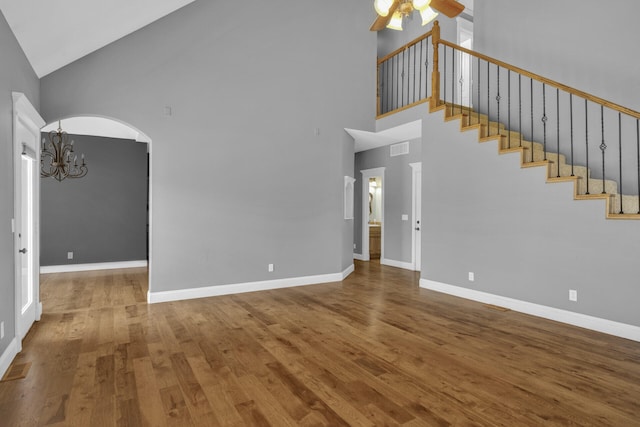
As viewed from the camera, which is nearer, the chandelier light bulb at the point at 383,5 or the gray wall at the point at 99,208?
the chandelier light bulb at the point at 383,5

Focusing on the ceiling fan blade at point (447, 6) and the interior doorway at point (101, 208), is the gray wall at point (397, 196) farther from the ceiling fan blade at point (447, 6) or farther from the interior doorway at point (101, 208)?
the interior doorway at point (101, 208)

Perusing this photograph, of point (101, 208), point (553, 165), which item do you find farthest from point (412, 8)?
point (101, 208)

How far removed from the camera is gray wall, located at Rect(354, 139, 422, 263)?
7527 mm

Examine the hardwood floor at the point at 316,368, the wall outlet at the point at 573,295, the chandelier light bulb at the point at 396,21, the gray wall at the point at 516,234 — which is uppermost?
the chandelier light bulb at the point at 396,21

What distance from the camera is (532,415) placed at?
218 cm

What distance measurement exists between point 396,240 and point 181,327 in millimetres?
5237

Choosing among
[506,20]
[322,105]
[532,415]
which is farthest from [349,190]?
[532,415]

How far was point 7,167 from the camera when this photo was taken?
2949 mm

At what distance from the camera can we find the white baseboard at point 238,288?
15.8ft

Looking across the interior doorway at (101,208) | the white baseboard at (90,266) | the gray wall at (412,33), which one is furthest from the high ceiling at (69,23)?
the gray wall at (412,33)

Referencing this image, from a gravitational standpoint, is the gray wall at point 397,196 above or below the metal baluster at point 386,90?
below

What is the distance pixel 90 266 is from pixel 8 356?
5232 mm

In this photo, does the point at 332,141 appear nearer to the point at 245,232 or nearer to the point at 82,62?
the point at 245,232

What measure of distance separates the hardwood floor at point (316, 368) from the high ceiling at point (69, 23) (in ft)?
9.18
